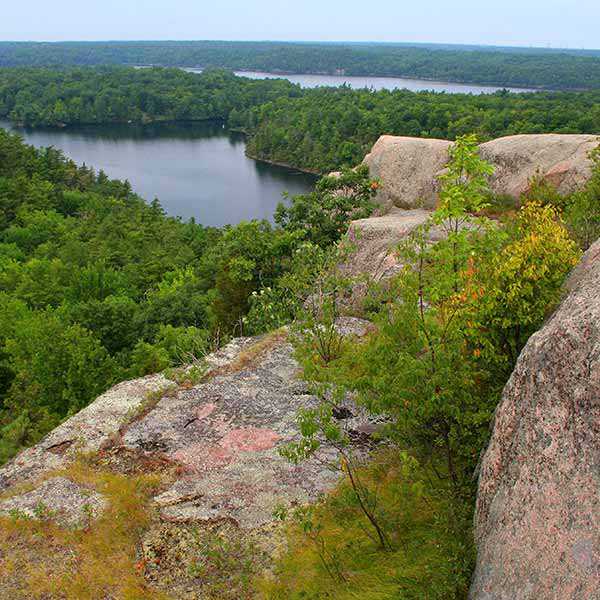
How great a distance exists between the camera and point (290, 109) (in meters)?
109

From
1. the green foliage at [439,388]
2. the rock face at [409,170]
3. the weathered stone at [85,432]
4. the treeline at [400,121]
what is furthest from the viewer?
the treeline at [400,121]

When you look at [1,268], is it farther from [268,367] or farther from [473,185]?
[473,185]

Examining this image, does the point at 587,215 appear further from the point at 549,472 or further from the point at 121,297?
the point at 121,297

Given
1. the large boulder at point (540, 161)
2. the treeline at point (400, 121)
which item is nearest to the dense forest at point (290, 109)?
the treeline at point (400, 121)

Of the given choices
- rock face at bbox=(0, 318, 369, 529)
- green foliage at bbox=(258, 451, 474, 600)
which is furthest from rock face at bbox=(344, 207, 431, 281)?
green foliage at bbox=(258, 451, 474, 600)

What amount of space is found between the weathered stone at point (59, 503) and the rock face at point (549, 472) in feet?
17.9

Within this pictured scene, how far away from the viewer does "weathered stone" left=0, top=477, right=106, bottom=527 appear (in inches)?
336

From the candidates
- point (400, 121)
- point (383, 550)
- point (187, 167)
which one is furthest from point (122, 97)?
point (383, 550)

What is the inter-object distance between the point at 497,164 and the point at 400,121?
66457mm

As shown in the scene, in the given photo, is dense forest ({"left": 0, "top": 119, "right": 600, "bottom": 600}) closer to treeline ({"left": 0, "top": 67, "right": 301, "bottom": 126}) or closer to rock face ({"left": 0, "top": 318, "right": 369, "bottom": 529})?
rock face ({"left": 0, "top": 318, "right": 369, "bottom": 529})

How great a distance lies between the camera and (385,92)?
357ft

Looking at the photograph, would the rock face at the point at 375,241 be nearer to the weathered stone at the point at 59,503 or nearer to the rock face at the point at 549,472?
the weathered stone at the point at 59,503

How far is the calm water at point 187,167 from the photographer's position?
63.6 metres

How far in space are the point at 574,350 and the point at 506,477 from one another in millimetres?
1421
